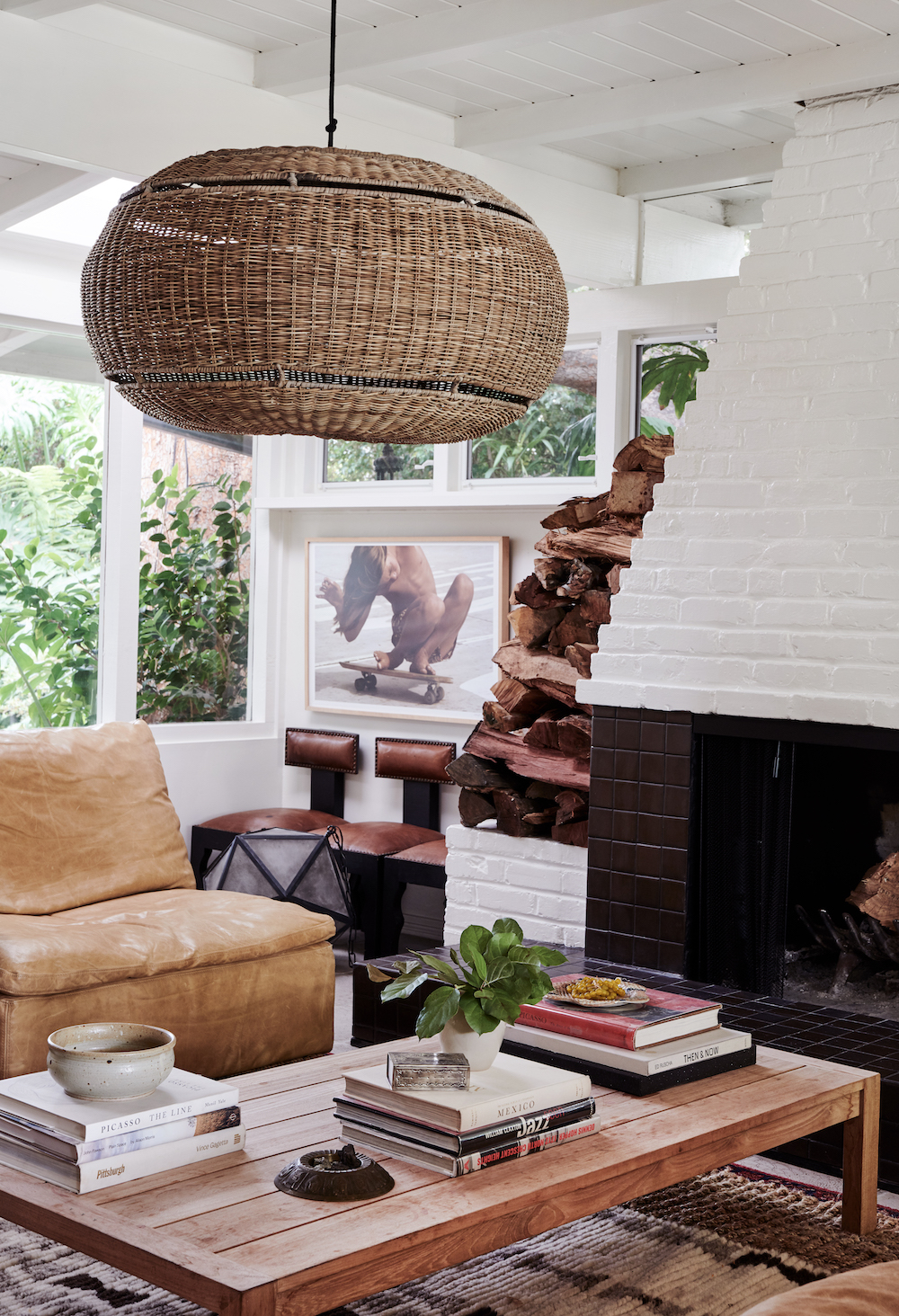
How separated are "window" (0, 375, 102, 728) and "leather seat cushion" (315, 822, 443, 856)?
119cm

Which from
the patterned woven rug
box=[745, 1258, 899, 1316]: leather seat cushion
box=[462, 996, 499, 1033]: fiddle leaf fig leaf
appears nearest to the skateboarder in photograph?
the patterned woven rug

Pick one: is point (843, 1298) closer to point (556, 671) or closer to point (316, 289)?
point (316, 289)

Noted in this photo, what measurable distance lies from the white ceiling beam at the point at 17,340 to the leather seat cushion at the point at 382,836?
86.3 inches

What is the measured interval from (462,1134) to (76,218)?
4.12 m

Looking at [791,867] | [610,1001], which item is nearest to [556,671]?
[791,867]

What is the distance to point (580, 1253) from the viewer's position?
103 inches

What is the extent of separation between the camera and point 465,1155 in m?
1.95

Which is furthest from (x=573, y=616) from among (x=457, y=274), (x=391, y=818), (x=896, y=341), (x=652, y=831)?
(x=457, y=274)

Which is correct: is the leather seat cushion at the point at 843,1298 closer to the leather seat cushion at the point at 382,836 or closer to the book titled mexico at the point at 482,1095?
the book titled mexico at the point at 482,1095

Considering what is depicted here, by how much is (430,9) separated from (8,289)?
240cm

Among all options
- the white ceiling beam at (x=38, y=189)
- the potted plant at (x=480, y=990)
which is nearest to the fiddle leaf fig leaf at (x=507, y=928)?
the potted plant at (x=480, y=990)

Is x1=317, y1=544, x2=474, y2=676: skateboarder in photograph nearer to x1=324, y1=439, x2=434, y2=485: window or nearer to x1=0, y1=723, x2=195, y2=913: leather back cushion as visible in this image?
x1=324, y1=439, x2=434, y2=485: window

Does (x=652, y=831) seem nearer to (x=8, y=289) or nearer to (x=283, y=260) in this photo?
(x=283, y=260)

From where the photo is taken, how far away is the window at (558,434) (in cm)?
500
